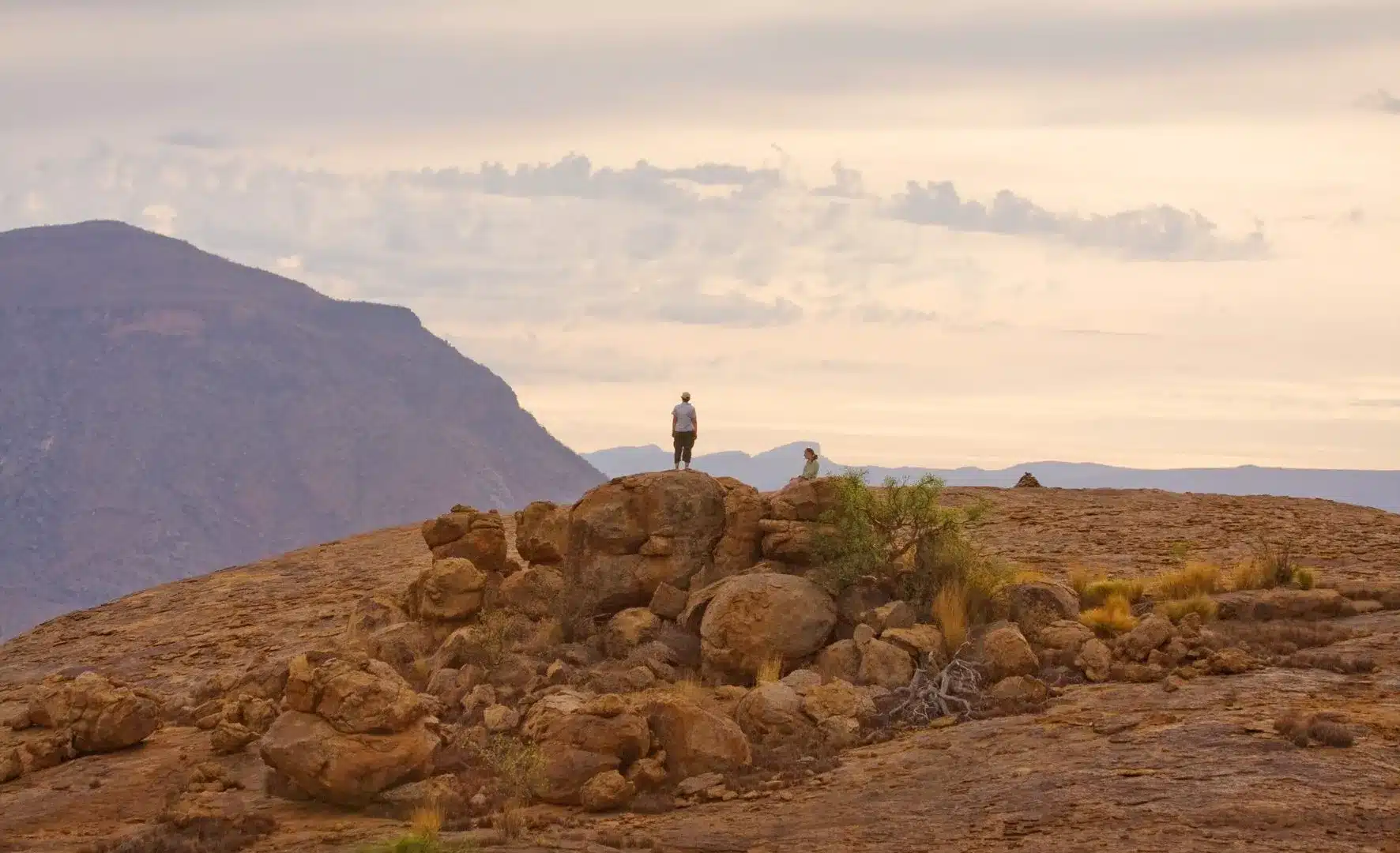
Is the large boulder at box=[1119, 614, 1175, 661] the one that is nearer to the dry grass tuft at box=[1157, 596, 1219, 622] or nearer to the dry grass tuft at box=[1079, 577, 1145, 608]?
the dry grass tuft at box=[1157, 596, 1219, 622]

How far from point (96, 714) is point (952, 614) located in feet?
42.0

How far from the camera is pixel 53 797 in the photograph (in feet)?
69.1

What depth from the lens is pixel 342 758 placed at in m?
19.2

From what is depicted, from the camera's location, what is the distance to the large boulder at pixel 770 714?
65.9 ft

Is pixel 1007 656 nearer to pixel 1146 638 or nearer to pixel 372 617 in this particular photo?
pixel 1146 638

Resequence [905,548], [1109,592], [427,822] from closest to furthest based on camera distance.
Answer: [427,822]
[905,548]
[1109,592]

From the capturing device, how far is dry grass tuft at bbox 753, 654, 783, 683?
21.8 metres

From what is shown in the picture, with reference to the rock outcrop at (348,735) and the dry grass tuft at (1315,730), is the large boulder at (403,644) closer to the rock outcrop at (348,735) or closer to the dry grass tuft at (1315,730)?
the rock outcrop at (348,735)

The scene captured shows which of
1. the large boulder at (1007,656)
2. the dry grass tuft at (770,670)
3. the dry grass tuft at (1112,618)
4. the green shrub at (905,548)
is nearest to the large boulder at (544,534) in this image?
the green shrub at (905,548)

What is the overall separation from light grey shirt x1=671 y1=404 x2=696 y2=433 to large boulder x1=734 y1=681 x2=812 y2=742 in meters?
11.5

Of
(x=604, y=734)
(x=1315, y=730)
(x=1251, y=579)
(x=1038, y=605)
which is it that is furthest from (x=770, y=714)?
(x=1251, y=579)

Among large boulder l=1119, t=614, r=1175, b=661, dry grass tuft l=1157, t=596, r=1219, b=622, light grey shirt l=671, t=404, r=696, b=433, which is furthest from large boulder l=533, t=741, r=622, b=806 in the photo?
light grey shirt l=671, t=404, r=696, b=433

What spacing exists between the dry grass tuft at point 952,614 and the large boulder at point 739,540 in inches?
127

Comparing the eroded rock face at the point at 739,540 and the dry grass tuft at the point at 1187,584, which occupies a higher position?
the eroded rock face at the point at 739,540
